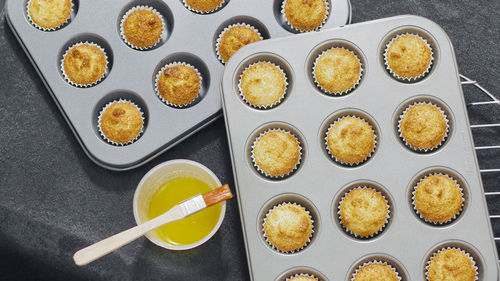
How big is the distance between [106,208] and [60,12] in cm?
116

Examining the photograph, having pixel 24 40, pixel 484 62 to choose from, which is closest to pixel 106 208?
pixel 24 40

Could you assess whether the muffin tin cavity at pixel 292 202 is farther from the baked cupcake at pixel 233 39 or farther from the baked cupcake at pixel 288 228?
the baked cupcake at pixel 233 39

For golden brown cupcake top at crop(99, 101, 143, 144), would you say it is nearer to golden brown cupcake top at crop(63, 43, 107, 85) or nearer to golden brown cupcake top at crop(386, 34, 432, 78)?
→ golden brown cupcake top at crop(63, 43, 107, 85)

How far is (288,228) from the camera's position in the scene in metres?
2.55

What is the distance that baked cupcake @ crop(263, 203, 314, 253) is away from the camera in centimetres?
254

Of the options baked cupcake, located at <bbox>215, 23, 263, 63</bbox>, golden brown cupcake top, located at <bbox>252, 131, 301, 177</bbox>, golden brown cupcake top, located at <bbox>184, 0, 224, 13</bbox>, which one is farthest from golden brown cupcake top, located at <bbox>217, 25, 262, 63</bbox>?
golden brown cupcake top, located at <bbox>252, 131, 301, 177</bbox>

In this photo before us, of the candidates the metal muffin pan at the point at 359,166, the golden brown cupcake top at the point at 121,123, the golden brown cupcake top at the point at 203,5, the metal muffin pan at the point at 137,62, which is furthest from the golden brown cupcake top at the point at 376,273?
the golden brown cupcake top at the point at 203,5

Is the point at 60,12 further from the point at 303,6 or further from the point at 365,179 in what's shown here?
the point at 365,179

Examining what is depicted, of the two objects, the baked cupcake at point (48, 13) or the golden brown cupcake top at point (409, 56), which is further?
the baked cupcake at point (48, 13)

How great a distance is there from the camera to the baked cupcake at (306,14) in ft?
9.16

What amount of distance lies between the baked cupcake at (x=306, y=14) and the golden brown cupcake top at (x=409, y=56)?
0.44 m

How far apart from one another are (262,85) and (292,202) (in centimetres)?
64

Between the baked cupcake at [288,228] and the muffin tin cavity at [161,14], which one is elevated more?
the muffin tin cavity at [161,14]

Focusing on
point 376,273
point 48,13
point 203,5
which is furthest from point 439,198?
point 48,13
